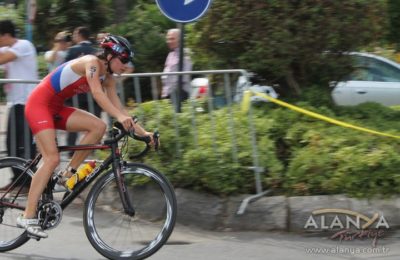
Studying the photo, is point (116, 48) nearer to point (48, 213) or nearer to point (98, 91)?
point (98, 91)

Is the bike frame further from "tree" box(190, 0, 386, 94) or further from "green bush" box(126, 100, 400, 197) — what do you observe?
"tree" box(190, 0, 386, 94)

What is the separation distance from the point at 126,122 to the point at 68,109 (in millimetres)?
654

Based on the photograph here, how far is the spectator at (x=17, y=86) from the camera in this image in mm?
6852

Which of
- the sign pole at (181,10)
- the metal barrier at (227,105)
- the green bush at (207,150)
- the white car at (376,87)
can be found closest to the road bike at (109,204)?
the green bush at (207,150)

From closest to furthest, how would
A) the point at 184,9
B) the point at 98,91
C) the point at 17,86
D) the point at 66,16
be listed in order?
the point at 98,91 < the point at 184,9 < the point at 17,86 < the point at 66,16

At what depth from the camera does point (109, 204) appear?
571cm

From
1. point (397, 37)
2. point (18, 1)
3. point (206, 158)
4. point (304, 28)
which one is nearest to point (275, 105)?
point (304, 28)

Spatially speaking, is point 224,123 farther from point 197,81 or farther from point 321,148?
point 321,148

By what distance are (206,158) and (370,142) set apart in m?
1.59

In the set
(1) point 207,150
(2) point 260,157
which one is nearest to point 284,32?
(2) point 260,157

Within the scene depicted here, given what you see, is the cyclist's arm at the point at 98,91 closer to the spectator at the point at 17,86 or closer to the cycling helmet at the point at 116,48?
the cycling helmet at the point at 116,48

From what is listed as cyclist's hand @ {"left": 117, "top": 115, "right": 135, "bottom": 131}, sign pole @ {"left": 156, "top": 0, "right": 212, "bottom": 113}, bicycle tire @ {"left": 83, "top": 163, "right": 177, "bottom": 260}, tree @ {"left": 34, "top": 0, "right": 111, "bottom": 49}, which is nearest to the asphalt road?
bicycle tire @ {"left": 83, "top": 163, "right": 177, "bottom": 260}

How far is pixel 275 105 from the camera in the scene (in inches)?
291

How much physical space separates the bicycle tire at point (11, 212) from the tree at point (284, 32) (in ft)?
8.57
